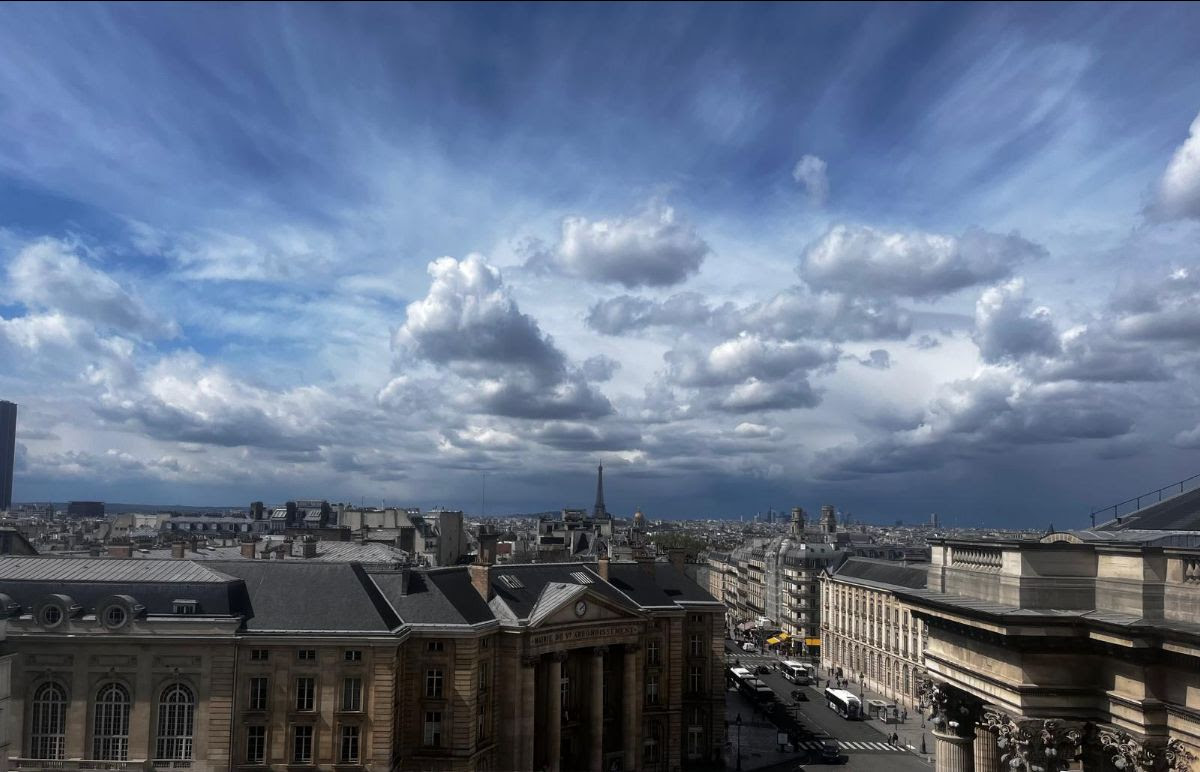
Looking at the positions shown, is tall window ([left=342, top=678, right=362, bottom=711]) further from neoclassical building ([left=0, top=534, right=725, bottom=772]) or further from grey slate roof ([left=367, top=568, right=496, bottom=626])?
grey slate roof ([left=367, top=568, right=496, bottom=626])

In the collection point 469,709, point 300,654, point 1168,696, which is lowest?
point 469,709

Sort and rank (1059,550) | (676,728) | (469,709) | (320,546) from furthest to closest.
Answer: (320,546) < (676,728) < (469,709) < (1059,550)

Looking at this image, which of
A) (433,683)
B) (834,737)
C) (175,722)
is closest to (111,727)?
(175,722)

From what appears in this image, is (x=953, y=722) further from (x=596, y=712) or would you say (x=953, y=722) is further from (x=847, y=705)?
(x=847, y=705)

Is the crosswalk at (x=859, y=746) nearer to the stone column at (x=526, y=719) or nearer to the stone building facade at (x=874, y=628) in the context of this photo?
the stone building facade at (x=874, y=628)

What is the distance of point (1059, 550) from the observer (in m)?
23.3

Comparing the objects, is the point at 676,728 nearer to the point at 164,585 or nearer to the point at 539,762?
the point at 539,762

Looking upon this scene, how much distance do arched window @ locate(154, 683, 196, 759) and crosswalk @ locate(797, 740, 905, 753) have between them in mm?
55411

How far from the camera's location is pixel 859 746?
90500mm

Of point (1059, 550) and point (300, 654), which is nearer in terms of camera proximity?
point (1059, 550)

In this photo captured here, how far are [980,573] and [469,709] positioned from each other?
46.2 meters

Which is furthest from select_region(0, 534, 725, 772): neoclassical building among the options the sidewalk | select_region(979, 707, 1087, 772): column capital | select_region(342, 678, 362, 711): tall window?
select_region(979, 707, 1087, 772): column capital

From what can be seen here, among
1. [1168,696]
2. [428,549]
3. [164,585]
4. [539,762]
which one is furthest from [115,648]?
[428,549]

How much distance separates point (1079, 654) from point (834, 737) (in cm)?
7801
